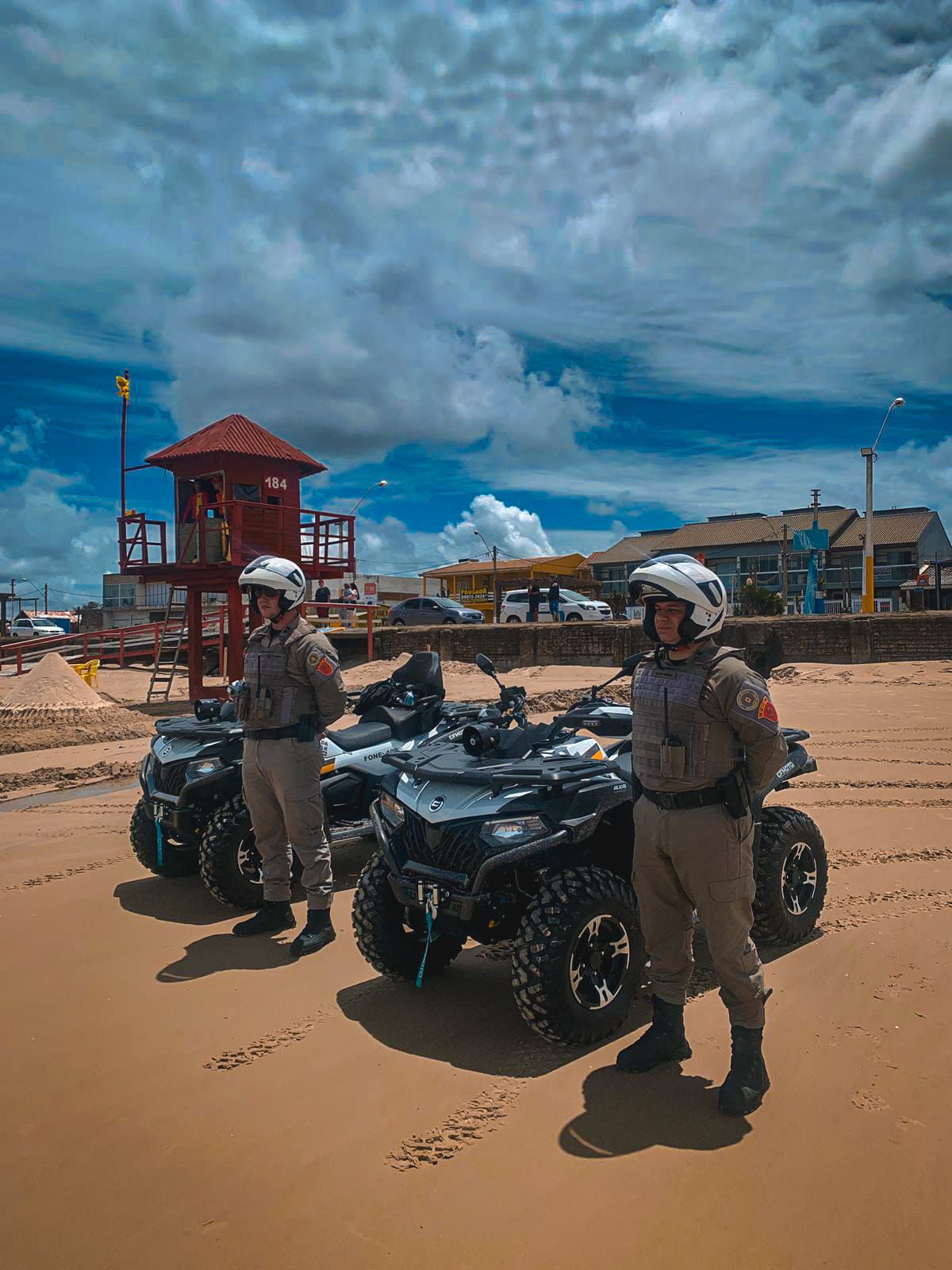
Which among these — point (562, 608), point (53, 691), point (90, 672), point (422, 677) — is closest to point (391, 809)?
point (422, 677)

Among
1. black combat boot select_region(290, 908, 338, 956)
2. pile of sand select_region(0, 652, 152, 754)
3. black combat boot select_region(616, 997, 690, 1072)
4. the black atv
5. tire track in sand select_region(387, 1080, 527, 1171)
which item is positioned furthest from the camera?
pile of sand select_region(0, 652, 152, 754)

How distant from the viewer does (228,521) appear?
1856 cm

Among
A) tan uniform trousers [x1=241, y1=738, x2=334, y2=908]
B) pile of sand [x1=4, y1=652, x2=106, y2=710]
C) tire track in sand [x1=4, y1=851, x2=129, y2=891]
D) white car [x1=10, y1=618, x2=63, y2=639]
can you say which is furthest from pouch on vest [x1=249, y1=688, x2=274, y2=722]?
white car [x1=10, y1=618, x2=63, y2=639]

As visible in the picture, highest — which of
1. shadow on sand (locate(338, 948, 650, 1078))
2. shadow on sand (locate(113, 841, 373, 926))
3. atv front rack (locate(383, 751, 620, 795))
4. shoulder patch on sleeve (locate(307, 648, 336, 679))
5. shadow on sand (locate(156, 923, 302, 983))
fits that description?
shoulder patch on sleeve (locate(307, 648, 336, 679))

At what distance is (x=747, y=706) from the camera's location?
3.21 m

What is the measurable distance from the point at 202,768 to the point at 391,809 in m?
2.00

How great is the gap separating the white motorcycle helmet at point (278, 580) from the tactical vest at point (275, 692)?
0.23m

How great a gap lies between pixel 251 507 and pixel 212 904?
14264mm

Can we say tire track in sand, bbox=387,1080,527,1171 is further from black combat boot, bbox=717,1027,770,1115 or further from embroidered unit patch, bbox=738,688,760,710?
embroidered unit patch, bbox=738,688,760,710

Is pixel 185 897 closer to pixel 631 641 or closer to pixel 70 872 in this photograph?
pixel 70 872

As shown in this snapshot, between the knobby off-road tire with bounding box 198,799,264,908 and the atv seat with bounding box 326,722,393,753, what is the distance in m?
0.83

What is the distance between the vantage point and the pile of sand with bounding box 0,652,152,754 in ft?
47.1

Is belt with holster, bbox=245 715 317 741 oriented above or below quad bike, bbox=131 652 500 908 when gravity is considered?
above

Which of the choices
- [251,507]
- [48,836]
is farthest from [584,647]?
[48,836]
